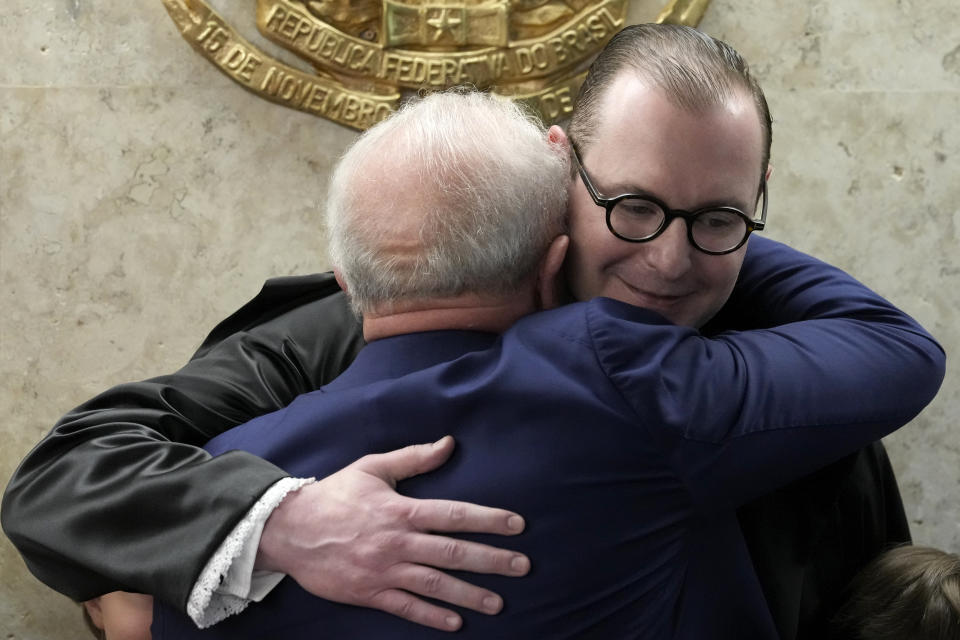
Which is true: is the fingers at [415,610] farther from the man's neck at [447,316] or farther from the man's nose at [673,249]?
the man's nose at [673,249]

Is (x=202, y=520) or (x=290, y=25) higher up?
(x=290, y=25)

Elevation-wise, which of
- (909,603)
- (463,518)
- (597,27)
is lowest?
(909,603)

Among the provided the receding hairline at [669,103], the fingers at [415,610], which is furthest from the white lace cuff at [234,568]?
the receding hairline at [669,103]

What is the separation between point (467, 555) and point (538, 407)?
190 mm

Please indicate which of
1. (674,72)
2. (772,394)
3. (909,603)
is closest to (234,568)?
(772,394)

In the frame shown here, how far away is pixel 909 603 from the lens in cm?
162

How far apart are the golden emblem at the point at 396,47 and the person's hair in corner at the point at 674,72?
3.80ft

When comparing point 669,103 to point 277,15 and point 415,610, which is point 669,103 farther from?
point 277,15

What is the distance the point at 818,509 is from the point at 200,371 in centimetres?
99

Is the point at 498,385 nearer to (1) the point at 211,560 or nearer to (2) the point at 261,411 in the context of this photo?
(1) the point at 211,560

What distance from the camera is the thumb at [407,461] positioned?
1.24m

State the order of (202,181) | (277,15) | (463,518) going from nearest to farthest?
(463,518), (277,15), (202,181)

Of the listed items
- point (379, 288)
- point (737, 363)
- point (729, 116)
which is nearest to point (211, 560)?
point (379, 288)

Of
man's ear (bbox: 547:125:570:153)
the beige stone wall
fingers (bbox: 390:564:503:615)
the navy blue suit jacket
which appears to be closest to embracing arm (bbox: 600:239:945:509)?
the navy blue suit jacket
